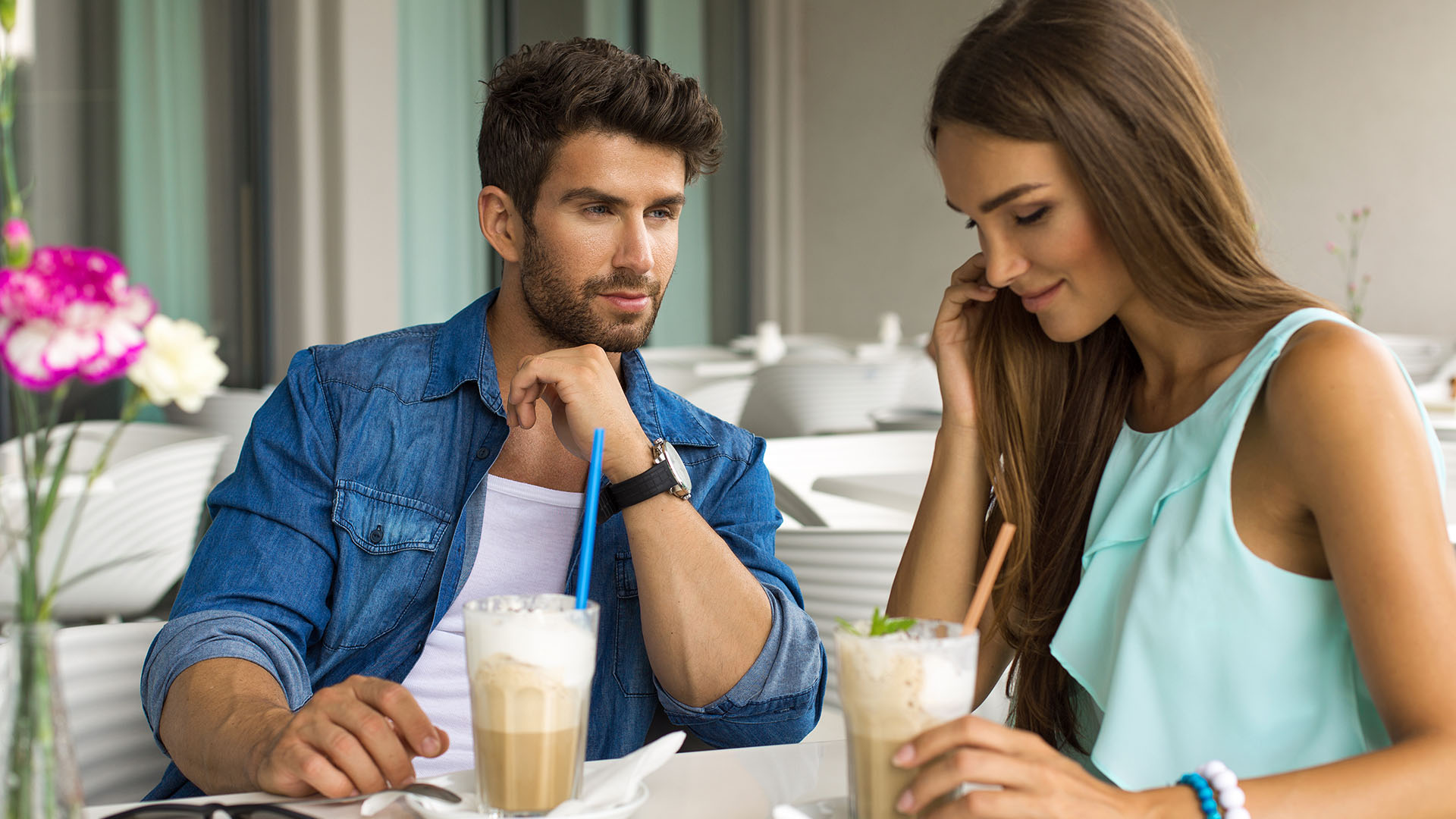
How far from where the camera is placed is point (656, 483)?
1.43 metres

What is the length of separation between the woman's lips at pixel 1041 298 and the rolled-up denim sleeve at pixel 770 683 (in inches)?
18.7

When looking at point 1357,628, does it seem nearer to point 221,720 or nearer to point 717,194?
point 221,720

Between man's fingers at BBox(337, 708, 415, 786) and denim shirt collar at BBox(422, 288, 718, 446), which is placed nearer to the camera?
man's fingers at BBox(337, 708, 415, 786)

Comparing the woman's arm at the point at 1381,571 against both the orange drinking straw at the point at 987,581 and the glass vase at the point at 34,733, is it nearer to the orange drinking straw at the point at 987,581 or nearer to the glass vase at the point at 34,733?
the orange drinking straw at the point at 987,581

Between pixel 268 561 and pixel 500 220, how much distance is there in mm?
645

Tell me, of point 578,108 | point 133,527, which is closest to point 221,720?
point 578,108

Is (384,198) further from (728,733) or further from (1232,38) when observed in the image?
(1232,38)

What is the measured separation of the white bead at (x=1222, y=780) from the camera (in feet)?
3.04

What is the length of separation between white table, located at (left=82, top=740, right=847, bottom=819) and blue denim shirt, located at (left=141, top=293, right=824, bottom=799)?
338mm

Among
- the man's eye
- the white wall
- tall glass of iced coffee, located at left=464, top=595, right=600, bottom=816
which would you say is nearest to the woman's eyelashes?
the man's eye

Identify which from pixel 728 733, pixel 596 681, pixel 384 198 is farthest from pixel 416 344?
pixel 384 198

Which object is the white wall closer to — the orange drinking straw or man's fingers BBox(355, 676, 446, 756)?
the orange drinking straw

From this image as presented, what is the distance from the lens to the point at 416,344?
171 centimetres

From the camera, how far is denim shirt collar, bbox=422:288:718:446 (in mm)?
1669
